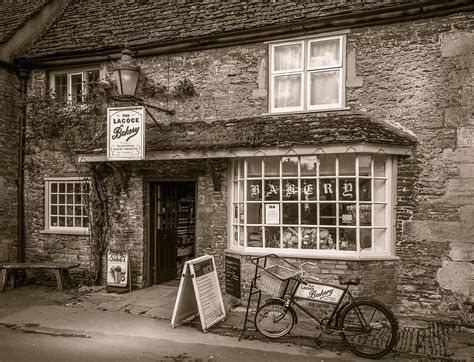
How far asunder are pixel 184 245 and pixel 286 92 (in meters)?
4.90

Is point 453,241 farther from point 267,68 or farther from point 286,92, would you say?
point 267,68

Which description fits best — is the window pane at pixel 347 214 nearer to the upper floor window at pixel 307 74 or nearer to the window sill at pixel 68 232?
the upper floor window at pixel 307 74

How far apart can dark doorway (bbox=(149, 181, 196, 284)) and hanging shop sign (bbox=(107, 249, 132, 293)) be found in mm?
697

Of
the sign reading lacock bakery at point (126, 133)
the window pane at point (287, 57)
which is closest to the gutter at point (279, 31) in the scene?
the window pane at point (287, 57)

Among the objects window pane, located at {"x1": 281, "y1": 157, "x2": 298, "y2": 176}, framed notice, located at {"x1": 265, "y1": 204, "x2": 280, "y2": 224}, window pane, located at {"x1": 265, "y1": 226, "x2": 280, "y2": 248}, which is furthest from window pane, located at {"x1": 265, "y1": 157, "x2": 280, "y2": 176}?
window pane, located at {"x1": 265, "y1": 226, "x2": 280, "y2": 248}

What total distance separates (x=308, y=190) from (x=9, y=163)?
761 cm

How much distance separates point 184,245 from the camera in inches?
464

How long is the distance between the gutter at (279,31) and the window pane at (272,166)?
259 cm

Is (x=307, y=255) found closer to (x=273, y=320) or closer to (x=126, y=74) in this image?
(x=273, y=320)

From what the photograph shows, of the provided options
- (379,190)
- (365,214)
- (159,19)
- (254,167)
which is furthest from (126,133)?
(379,190)

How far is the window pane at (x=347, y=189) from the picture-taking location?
8.32m

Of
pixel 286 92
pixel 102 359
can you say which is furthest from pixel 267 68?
pixel 102 359

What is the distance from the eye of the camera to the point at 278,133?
27.9 feet

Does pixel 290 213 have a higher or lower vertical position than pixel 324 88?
lower
